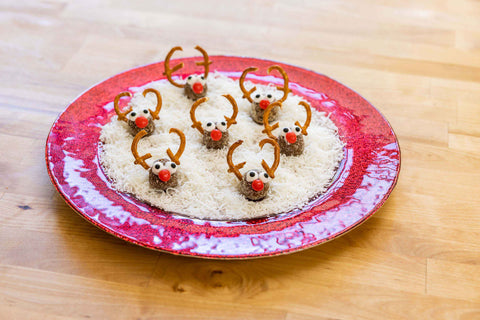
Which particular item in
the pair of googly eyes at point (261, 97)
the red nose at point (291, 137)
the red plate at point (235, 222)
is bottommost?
the red plate at point (235, 222)

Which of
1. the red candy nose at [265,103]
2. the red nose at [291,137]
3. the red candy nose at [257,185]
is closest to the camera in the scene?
the red candy nose at [257,185]

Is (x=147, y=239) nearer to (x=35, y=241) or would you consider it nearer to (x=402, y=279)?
(x=35, y=241)

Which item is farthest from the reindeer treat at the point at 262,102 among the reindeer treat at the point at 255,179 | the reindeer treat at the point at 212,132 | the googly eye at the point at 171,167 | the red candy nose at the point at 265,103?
the googly eye at the point at 171,167

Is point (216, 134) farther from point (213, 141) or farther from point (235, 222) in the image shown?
point (235, 222)

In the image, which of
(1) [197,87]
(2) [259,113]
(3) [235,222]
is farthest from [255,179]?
(1) [197,87]

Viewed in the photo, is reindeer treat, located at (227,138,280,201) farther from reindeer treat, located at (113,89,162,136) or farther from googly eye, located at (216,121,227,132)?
reindeer treat, located at (113,89,162,136)

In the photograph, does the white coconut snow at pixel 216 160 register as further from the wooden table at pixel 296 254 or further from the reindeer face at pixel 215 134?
the wooden table at pixel 296 254

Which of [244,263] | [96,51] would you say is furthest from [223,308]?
[96,51]
